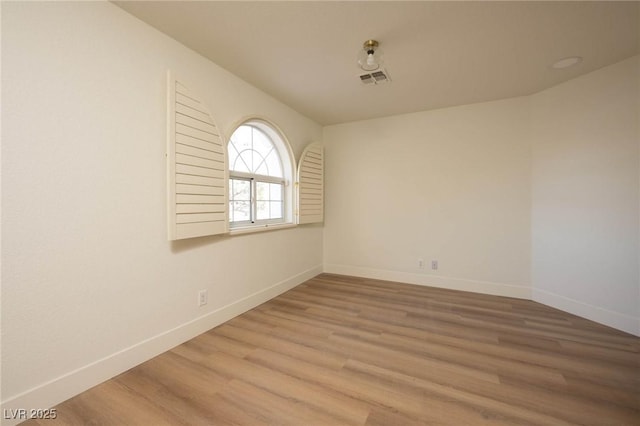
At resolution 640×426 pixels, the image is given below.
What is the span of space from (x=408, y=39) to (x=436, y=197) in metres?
2.02

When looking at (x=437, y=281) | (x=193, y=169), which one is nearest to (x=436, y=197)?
(x=437, y=281)

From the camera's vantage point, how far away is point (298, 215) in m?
3.35

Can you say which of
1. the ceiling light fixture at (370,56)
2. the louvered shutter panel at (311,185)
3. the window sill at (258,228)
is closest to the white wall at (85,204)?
the window sill at (258,228)

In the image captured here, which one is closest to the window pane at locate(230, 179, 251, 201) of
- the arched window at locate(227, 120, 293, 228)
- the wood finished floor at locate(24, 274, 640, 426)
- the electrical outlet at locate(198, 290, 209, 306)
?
the arched window at locate(227, 120, 293, 228)

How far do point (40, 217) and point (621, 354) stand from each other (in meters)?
3.76

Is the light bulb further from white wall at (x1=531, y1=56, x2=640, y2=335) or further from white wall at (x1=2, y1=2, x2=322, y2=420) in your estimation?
white wall at (x1=531, y1=56, x2=640, y2=335)

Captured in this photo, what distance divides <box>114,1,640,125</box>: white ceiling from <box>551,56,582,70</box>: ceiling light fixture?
0.17 ft

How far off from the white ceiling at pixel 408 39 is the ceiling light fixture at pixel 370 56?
46mm

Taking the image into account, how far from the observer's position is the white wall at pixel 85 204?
4.12 ft

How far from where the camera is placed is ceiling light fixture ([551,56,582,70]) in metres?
2.16

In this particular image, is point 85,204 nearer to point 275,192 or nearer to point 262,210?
point 262,210

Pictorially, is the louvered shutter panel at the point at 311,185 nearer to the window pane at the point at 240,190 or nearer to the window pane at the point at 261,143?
the window pane at the point at 261,143

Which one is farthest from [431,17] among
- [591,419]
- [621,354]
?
[621,354]

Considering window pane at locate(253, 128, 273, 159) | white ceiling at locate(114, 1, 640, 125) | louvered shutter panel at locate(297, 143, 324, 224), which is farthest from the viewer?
louvered shutter panel at locate(297, 143, 324, 224)
